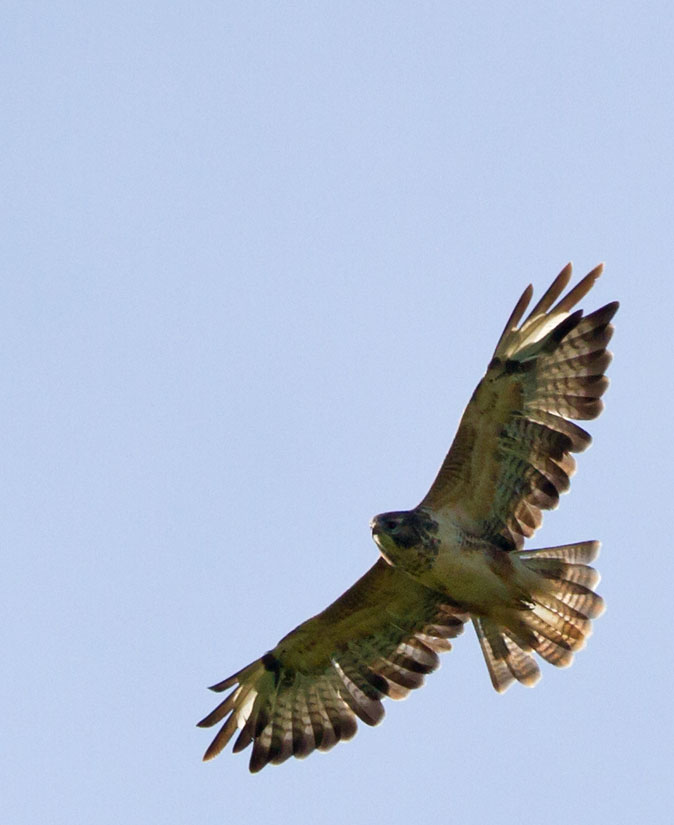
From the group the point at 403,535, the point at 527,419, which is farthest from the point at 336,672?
the point at 527,419

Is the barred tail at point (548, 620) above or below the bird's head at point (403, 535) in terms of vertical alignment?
below

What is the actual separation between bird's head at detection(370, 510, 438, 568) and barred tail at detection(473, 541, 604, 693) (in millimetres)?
819

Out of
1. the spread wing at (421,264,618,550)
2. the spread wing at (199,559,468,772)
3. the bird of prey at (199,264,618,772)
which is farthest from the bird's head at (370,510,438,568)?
the spread wing at (199,559,468,772)

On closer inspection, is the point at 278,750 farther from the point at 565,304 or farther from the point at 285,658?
the point at 565,304

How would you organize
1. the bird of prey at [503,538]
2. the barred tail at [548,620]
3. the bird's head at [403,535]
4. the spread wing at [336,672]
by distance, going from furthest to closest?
the spread wing at [336,672]
the barred tail at [548,620]
the bird of prey at [503,538]
the bird's head at [403,535]

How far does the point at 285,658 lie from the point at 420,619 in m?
1.27

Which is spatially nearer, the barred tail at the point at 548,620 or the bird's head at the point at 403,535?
the bird's head at the point at 403,535

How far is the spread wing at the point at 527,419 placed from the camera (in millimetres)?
12242

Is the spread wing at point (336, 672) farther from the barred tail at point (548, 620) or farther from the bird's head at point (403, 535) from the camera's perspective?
the bird's head at point (403, 535)

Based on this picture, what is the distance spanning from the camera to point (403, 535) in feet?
39.3

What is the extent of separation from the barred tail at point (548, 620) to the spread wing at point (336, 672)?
1.34 ft

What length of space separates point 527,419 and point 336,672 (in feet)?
9.53

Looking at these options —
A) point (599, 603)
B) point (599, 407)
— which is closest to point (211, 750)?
point (599, 603)

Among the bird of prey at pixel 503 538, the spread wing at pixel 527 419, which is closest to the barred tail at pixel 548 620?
the bird of prey at pixel 503 538
